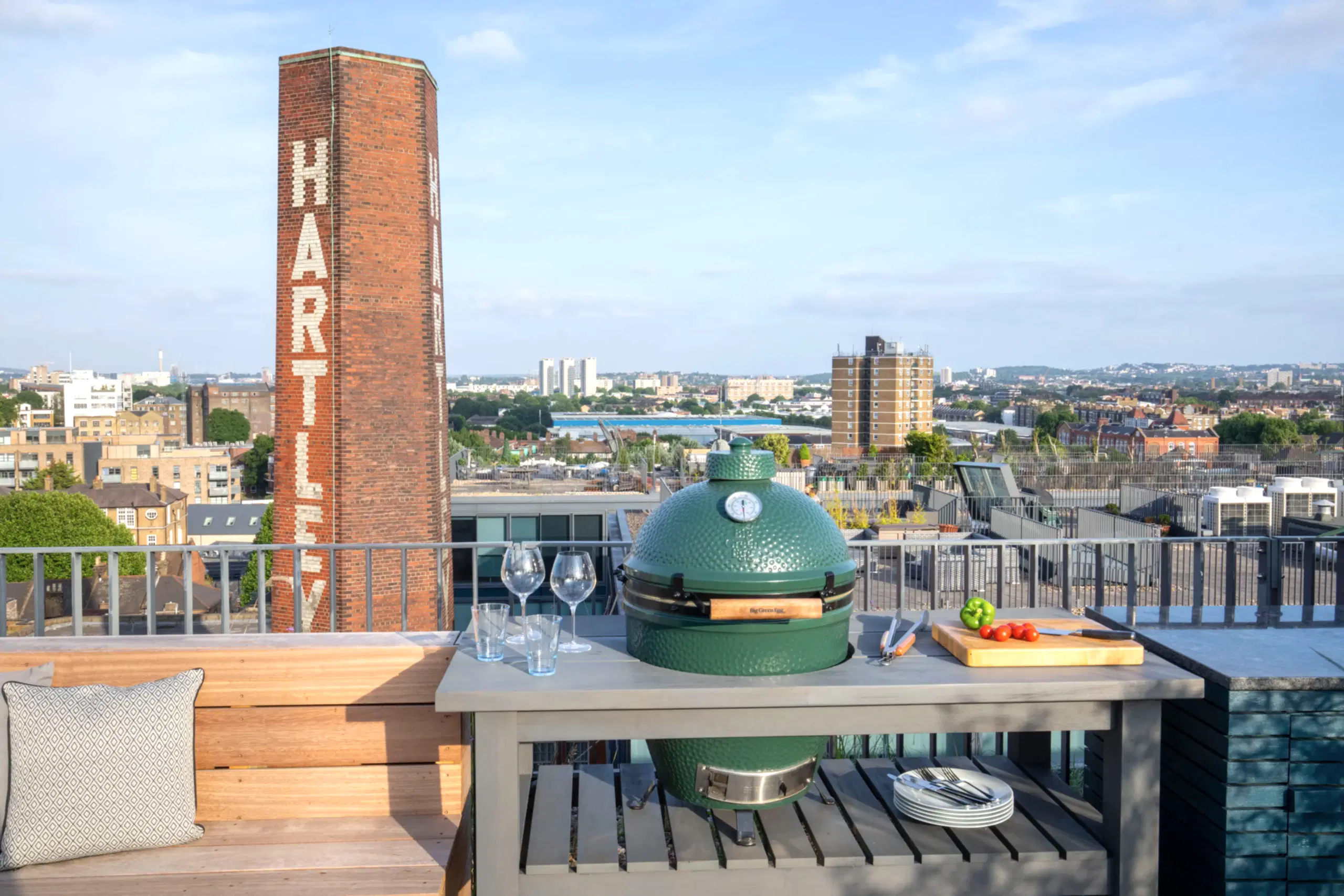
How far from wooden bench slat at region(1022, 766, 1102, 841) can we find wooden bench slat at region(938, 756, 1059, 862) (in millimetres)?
141

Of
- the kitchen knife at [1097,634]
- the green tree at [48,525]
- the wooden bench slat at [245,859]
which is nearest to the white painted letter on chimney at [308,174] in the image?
the wooden bench slat at [245,859]

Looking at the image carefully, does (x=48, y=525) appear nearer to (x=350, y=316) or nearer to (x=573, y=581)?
(x=350, y=316)

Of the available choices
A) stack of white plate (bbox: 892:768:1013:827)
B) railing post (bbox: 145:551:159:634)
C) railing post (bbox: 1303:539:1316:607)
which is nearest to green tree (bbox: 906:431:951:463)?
railing post (bbox: 1303:539:1316:607)

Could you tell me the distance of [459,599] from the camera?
53.9ft

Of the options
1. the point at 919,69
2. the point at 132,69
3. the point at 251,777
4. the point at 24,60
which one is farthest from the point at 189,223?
the point at 251,777

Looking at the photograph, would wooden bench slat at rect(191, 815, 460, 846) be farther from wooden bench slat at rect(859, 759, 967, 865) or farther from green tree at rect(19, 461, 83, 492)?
green tree at rect(19, 461, 83, 492)

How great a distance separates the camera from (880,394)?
110 metres

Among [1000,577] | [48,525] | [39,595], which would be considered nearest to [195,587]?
[48,525]

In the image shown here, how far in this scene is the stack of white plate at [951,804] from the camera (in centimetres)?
261

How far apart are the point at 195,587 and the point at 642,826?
27.7 meters

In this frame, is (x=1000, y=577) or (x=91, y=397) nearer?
(x=1000, y=577)

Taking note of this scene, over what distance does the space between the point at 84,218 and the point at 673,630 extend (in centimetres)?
5628

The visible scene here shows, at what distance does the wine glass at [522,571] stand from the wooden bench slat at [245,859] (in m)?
0.64

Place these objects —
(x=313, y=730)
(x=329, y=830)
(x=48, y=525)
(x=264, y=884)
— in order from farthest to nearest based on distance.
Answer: (x=48, y=525) → (x=313, y=730) → (x=329, y=830) → (x=264, y=884)
